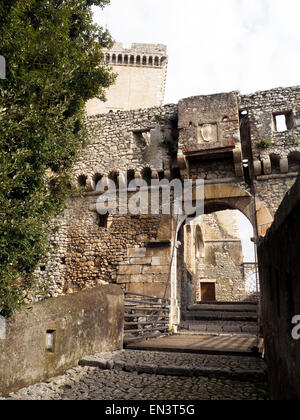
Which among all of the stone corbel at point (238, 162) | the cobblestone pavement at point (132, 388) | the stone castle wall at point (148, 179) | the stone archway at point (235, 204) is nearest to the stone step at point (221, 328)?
the stone archway at point (235, 204)

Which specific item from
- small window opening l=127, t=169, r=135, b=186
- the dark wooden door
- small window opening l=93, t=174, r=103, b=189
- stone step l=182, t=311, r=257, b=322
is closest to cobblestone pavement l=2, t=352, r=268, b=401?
small window opening l=127, t=169, r=135, b=186

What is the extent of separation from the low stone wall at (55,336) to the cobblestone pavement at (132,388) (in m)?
0.14

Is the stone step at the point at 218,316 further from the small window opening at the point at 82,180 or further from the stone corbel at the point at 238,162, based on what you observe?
the small window opening at the point at 82,180

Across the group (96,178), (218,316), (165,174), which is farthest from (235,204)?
(96,178)

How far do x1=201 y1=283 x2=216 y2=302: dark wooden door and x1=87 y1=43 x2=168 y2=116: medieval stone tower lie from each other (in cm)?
1334

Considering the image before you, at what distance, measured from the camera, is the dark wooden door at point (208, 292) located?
18734mm

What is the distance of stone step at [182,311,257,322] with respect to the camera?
10.2 m

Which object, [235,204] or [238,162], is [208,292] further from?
[238,162]

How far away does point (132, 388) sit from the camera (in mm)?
3232

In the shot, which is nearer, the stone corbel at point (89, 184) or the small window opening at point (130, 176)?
the small window opening at point (130, 176)

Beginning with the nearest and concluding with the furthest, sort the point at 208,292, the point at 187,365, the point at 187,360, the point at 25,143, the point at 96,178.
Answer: the point at 187,365
the point at 25,143
the point at 187,360
the point at 96,178
the point at 208,292

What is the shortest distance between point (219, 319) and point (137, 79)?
1905 centimetres
